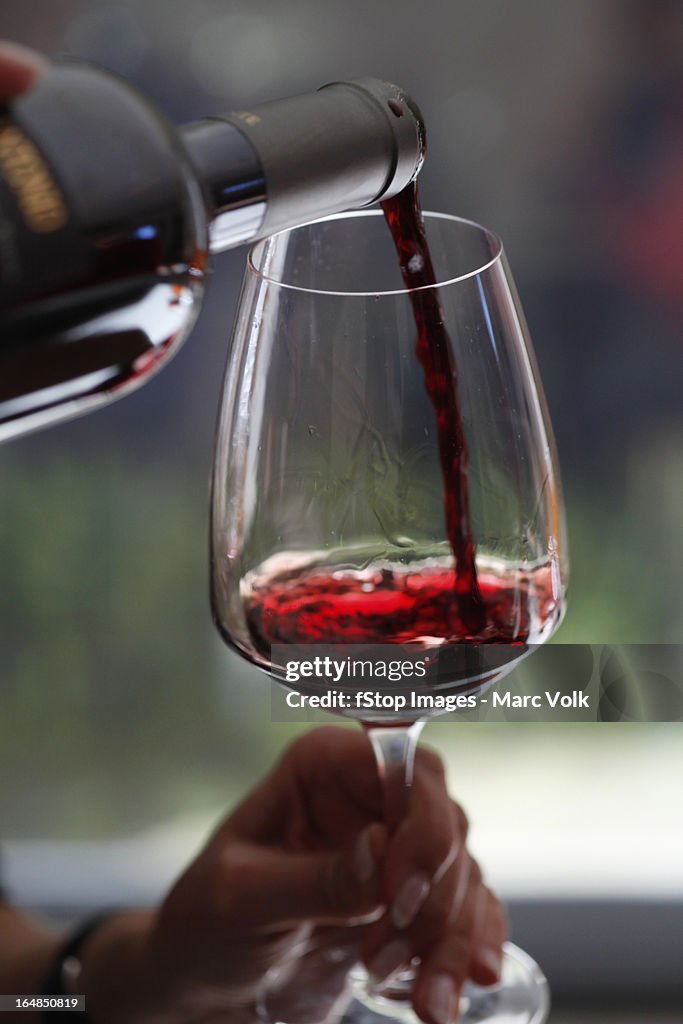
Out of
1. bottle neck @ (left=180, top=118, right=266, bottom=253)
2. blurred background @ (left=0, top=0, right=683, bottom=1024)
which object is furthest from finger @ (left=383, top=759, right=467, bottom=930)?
bottle neck @ (left=180, top=118, right=266, bottom=253)

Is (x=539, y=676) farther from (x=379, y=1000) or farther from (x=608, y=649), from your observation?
(x=379, y=1000)

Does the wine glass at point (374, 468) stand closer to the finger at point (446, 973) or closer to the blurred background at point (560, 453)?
the finger at point (446, 973)

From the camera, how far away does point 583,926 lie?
74cm

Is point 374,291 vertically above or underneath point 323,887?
above

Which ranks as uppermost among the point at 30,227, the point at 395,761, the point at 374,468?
the point at 30,227

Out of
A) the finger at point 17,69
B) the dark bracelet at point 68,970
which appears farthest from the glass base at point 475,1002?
the finger at point 17,69

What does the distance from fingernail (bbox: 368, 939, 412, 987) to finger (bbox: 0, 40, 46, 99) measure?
455mm

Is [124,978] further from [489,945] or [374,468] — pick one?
[374,468]

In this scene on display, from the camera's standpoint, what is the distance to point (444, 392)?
1.63ft

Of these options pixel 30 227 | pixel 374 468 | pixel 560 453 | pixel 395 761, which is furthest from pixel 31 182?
pixel 560 453

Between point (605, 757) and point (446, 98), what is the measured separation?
570 millimetres

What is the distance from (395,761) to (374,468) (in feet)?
0.59

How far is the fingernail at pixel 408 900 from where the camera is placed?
60 cm

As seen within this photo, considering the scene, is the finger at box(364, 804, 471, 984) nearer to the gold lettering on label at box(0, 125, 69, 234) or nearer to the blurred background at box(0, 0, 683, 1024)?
the blurred background at box(0, 0, 683, 1024)
